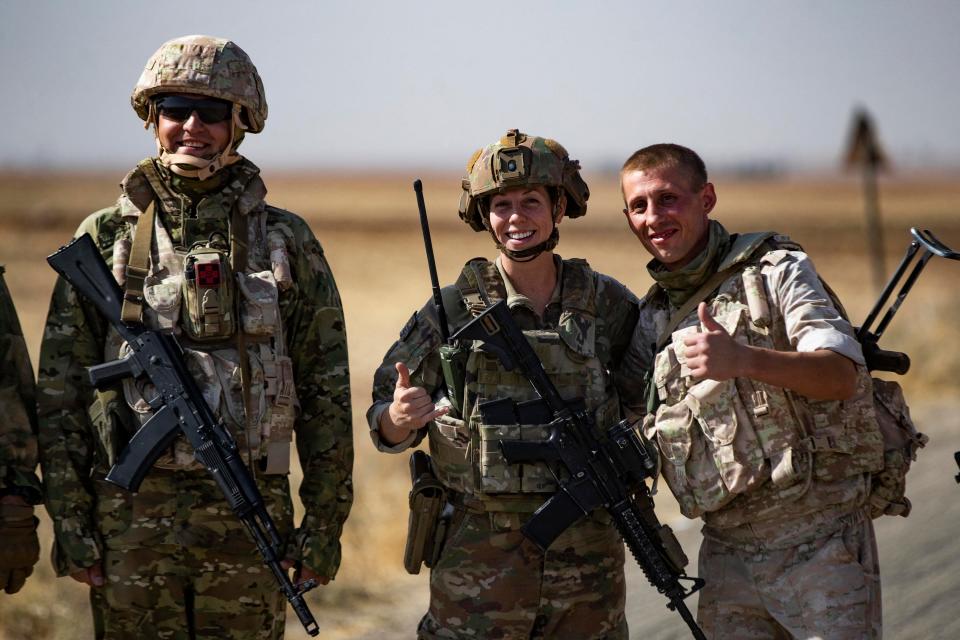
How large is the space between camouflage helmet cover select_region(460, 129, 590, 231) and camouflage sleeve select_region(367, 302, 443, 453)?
0.51 meters

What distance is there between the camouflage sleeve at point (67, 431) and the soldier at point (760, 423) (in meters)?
2.19

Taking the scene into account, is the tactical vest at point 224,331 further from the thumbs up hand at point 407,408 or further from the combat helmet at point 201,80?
the thumbs up hand at point 407,408

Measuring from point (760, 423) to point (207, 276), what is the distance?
214cm

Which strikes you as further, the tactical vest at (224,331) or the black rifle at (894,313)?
the black rifle at (894,313)

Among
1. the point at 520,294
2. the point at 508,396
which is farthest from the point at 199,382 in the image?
the point at 520,294

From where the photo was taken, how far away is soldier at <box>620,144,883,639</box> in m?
4.33

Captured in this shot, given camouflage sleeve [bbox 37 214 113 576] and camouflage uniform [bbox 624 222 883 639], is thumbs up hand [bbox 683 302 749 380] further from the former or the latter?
camouflage sleeve [bbox 37 214 113 576]

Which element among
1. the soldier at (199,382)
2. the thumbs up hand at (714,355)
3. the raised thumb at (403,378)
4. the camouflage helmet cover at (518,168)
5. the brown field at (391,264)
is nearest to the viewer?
the thumbs up hand at (714,355)

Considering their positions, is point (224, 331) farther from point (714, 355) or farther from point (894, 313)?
point (894, 313)

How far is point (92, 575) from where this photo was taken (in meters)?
4.64

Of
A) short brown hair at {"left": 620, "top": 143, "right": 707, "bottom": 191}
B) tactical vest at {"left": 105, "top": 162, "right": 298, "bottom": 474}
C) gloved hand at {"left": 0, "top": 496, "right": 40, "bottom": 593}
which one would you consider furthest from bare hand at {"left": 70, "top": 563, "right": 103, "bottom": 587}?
short brown hair at {"left": 620, "top": 143, "right": 707, "bottom": 191}

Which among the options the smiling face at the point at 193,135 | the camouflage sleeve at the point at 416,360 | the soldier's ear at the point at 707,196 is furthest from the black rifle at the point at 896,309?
the smiling face at the point at 193,135

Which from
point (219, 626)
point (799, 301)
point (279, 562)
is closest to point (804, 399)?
point (799, 301)

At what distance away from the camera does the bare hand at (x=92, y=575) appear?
15.2 feet
